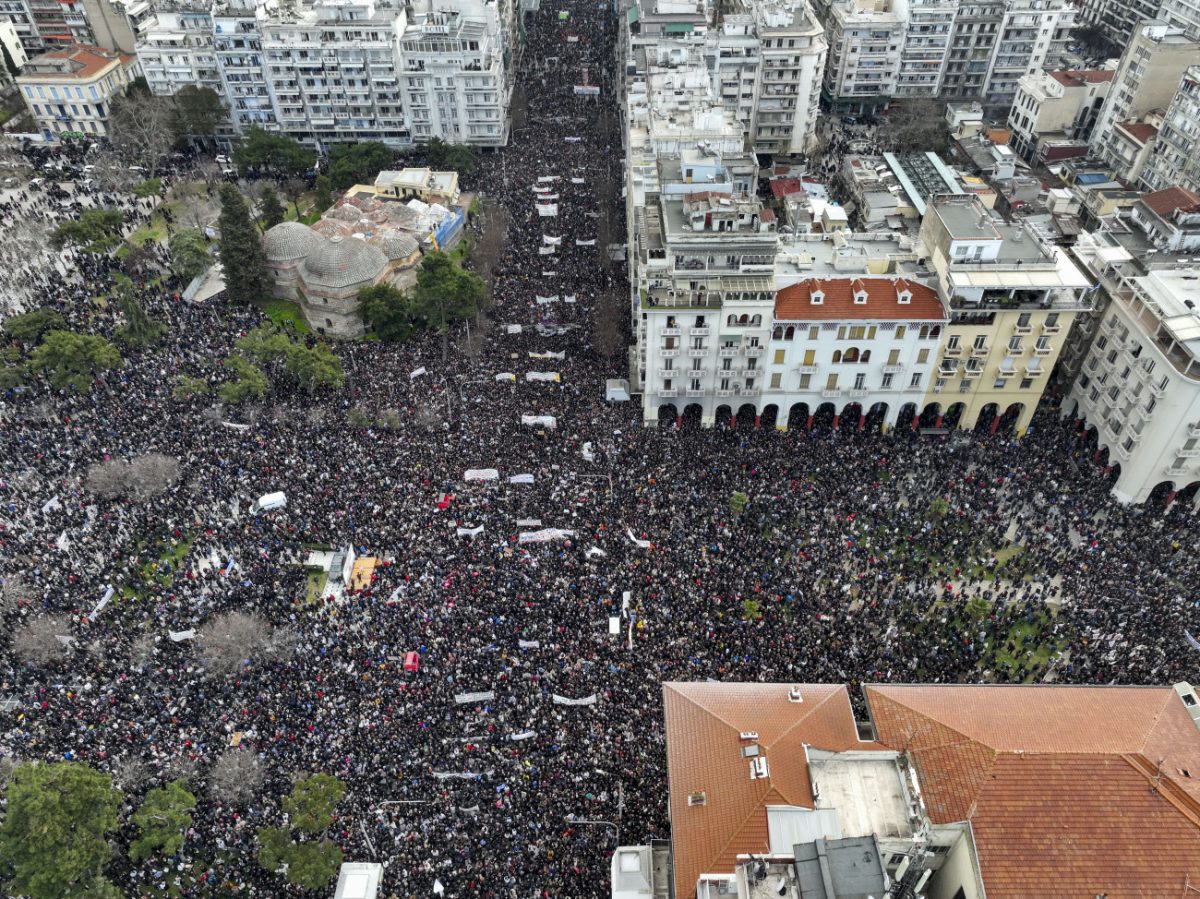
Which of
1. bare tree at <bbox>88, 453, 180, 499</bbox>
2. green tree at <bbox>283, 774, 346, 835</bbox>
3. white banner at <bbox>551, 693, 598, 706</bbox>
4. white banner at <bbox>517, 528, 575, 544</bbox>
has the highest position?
green tree at <bbox>283, 774, 346, 835</bbox>

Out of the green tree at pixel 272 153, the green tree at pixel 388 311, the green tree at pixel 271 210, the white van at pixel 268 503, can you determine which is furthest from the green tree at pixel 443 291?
the green tree at pixel 272 153

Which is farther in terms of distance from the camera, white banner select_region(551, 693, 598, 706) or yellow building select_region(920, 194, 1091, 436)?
yellow building select_region(920, 194, 1091, 436)

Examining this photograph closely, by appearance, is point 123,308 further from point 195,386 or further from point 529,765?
point 529,765

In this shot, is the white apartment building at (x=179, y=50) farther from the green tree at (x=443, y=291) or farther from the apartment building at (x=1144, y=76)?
the apartment building at (x=1144, y=76)

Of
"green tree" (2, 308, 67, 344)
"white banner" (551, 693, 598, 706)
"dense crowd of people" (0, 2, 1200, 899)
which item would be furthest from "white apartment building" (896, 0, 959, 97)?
"green tree" (2, 308, 67, 344)

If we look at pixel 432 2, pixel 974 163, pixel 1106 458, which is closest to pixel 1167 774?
pixel 1106 458

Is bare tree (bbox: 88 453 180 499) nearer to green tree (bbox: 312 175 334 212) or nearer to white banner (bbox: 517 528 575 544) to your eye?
white banner (bbox: 517 528 575 544)

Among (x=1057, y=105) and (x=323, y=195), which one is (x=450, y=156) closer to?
(x=323, y=195)
